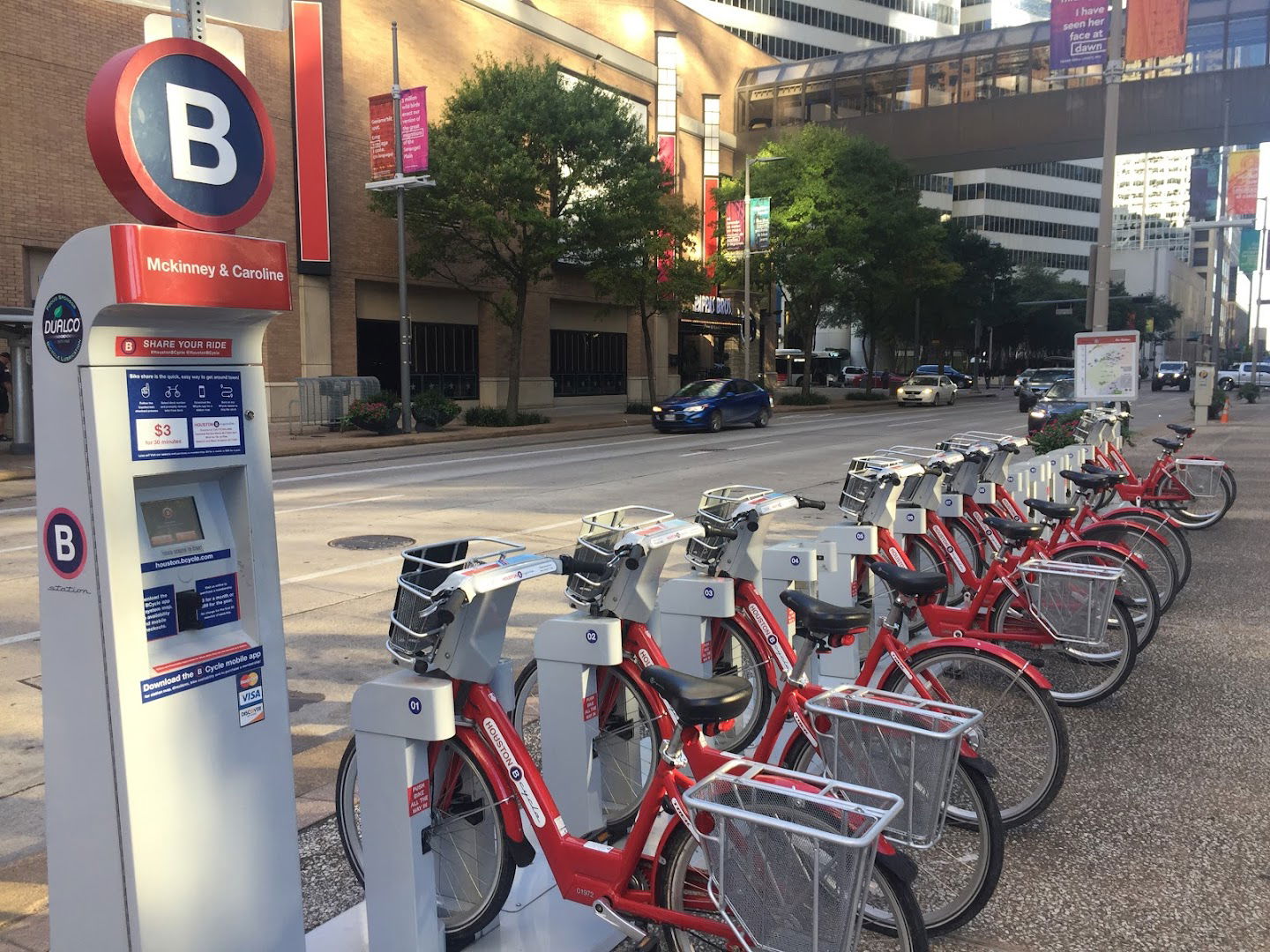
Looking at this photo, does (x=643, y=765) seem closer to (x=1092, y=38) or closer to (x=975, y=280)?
(x=1092, y=38)

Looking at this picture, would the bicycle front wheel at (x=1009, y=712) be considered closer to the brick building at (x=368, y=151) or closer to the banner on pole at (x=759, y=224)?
the brick building at (x=368, y=151)

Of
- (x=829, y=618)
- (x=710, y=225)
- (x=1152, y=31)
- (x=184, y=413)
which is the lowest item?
(x=829, y=618)

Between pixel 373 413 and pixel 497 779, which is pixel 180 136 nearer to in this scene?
pixel 497 779

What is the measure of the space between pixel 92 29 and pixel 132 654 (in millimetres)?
24209

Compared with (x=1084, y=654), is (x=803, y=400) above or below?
below

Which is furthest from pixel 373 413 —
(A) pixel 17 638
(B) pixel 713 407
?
(A) pixel 17 638

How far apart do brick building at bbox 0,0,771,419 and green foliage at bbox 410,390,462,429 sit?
2854 mm

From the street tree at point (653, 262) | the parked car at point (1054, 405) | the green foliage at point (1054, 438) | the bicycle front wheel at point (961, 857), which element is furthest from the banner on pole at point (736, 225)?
the bicycle front wheel at point (961, 857)

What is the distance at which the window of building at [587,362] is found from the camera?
38438mm

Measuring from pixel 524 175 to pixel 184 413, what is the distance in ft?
82.5

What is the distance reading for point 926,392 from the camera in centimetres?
4403

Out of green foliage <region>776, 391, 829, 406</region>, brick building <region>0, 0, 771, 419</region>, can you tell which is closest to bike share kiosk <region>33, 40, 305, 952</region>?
brick building <region>0, 0, 771, 419</region>

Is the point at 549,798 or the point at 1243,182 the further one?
the point at 1243,182

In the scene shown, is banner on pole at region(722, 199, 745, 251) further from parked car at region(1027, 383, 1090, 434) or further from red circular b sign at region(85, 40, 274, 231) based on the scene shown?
red circular b sign at region(85, 40, 274, 231)
